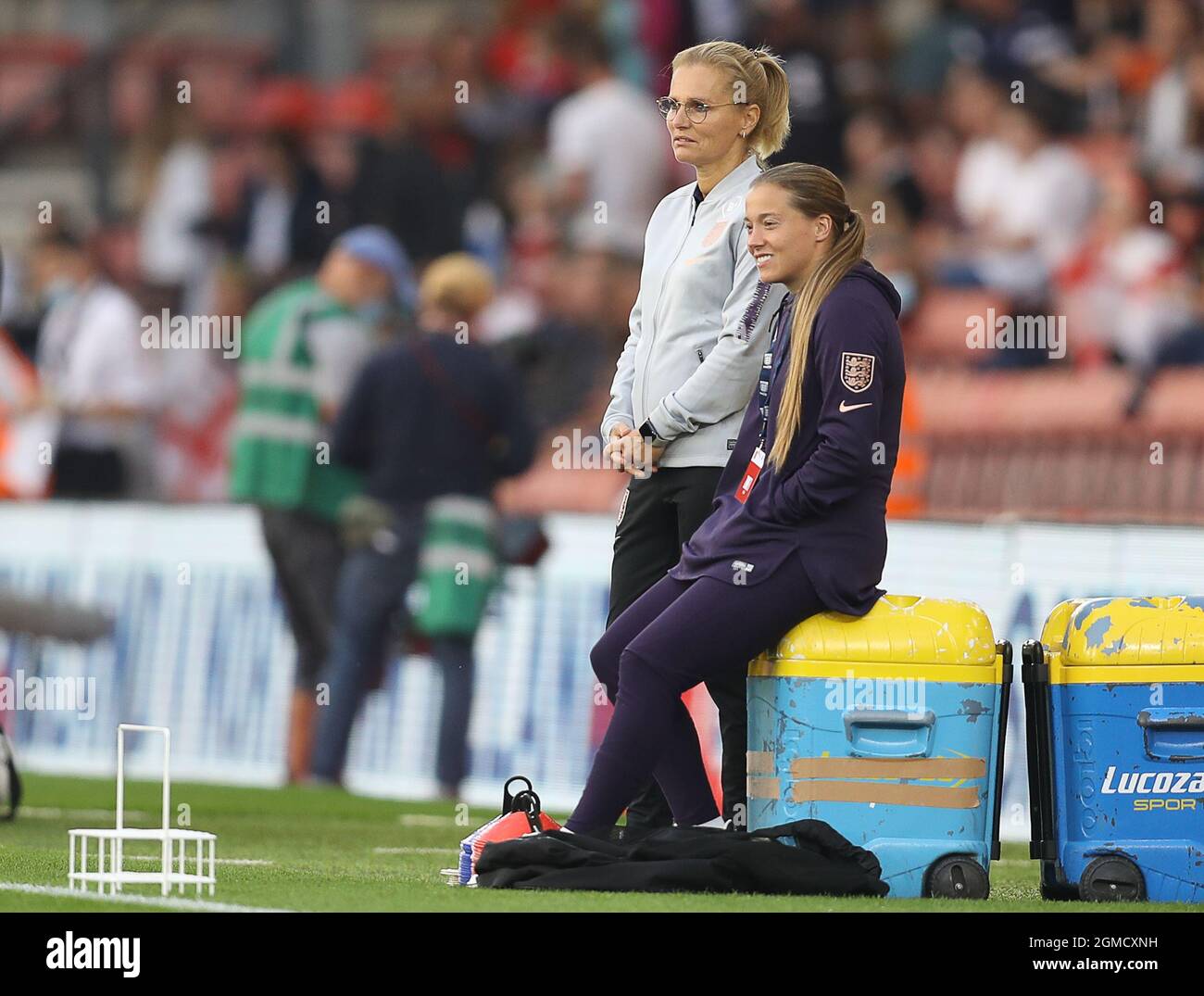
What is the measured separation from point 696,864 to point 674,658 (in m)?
0.55

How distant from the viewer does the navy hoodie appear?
663cm

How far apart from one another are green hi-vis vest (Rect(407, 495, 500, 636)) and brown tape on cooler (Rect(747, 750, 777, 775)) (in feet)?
17.5

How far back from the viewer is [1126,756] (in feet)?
22.1

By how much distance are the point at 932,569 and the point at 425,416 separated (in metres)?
2.68

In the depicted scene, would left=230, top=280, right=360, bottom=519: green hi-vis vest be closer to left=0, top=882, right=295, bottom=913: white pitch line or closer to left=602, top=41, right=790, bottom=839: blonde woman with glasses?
left=602, top=41, right=790, bottom=839: blonde woman with glasses

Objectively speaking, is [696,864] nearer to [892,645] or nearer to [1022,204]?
[892,645]

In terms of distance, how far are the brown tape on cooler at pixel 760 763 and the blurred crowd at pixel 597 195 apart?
21.6 feet

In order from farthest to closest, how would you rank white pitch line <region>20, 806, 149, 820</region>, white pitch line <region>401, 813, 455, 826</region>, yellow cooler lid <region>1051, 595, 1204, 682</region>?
white pitch line <region>401, 813, 455, 826</region> → white pitch line <region>20, 806, 149, 820</region> → yellow cooler lid <region>1051, 595, 1204, 682</region>

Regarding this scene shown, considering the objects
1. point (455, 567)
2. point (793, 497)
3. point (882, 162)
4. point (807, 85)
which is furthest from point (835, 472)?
point (807, 85)

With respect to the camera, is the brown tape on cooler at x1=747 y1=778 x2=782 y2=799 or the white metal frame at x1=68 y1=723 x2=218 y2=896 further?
the brown tape on cooler at x1=747 y1=778 x2=782 y2=799

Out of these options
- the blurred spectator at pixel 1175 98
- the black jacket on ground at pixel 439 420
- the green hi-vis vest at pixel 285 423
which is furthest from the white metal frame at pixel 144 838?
the blurred spectator at pixel 1175 98

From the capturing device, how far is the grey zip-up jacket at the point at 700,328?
23.1 ft
